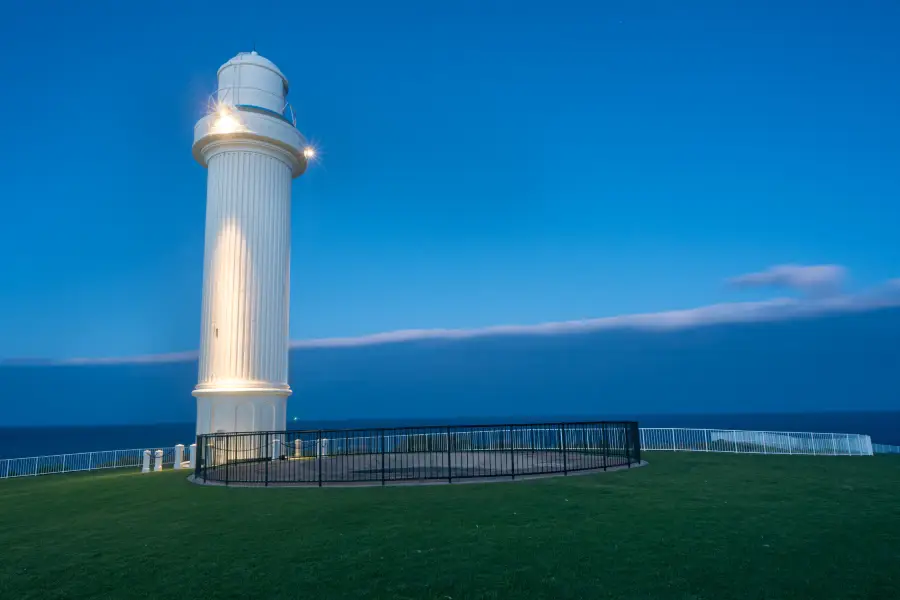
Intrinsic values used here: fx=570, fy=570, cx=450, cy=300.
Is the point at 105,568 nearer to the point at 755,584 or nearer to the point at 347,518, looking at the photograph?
the point at 347,518

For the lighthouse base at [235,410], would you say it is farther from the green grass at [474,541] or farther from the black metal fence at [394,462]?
the green grass at [474,541]

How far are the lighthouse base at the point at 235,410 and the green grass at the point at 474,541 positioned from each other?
8057mm

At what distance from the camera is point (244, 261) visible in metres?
23.2

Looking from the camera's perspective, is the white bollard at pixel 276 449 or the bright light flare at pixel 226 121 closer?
the white bollard at pixel 276 449

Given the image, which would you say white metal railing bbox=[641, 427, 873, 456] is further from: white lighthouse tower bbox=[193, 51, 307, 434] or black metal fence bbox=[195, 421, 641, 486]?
white lighthouse tower bbox=[193, 51, 307, 434]

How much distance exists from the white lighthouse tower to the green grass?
852 cm

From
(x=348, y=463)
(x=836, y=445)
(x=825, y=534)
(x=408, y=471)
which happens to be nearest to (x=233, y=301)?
(x=348, y=463)

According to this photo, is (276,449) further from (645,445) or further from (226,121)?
(645,445)

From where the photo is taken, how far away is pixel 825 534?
835cm

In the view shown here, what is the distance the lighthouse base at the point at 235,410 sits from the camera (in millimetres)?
22047

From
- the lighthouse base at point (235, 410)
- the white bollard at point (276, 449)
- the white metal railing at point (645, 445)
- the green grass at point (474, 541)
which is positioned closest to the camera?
the green grass at point (474, 541)

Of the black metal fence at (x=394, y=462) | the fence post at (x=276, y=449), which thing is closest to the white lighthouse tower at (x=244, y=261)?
the fence post at (x=276, y=449)

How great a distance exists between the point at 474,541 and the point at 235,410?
1631cm

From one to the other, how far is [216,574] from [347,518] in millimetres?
3349
